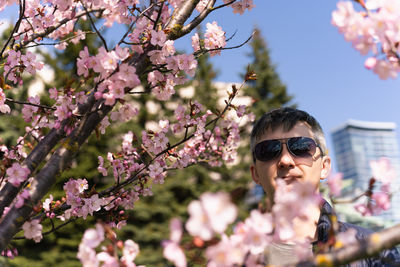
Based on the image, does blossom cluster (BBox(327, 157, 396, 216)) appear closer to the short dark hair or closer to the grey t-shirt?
the grey t-shirt

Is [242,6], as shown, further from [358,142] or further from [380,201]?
[358,142]

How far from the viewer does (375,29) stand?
55.6 inches

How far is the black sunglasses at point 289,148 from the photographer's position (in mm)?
2480

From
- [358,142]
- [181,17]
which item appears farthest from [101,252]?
[358,142]

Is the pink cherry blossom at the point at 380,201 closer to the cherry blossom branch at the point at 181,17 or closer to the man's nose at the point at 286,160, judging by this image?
the man's nose at the point at 286,160

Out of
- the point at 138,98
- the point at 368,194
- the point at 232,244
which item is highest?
the point at 138,98

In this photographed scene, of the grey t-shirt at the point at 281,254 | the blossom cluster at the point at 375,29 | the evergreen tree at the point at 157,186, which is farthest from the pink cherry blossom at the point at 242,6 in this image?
the evergreen tree at the point at 157,186

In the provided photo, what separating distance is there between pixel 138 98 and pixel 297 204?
17725 millimetres

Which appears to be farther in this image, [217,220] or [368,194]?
[368,194]

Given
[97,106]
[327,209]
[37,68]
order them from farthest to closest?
[37,68] → [327,209] → [97,106]

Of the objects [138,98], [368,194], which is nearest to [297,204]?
[368,194]

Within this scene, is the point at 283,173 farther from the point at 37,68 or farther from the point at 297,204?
the point at 37,68

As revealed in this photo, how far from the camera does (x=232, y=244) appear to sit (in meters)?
1.12

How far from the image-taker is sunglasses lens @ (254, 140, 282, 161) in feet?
8.21
